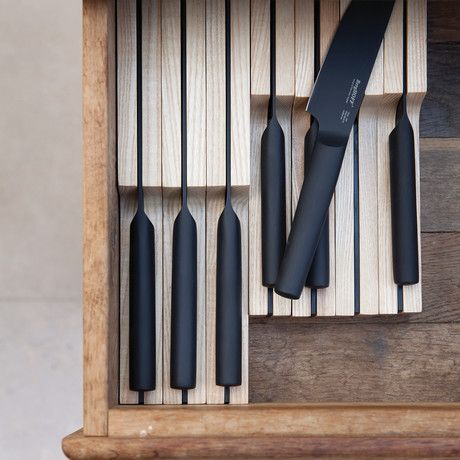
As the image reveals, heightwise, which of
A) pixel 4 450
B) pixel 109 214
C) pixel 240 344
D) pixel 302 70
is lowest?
pixel 4 450

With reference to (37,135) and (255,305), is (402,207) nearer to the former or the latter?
(255,305)

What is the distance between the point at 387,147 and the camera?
23.6 inches

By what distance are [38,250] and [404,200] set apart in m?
0.35

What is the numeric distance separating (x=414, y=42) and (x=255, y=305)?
0.25m

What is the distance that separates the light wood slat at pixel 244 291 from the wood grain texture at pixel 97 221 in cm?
11

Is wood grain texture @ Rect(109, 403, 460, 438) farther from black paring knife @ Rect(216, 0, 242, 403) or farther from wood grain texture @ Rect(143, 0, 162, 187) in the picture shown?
wood grain texture @ Rect(143, 0, 162, 187)

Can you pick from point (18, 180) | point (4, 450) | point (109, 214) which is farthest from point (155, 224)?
point (4, 450)

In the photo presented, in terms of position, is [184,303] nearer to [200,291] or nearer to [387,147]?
[200,291]

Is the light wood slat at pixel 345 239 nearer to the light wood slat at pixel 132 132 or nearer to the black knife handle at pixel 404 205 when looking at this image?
the black knife handle at pixel 404 205

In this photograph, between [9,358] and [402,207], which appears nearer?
[402,207]

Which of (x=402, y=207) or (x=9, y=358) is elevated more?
(x=402, y=207)

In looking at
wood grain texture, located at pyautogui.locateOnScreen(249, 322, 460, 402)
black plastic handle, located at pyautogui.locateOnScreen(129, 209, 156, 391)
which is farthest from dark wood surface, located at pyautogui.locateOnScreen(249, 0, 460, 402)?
black plastic handle, located at pyautogui.locateOnScreen(129, 209, 156, 391)

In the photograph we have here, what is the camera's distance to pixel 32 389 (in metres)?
0.70

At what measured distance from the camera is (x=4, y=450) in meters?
0.70
